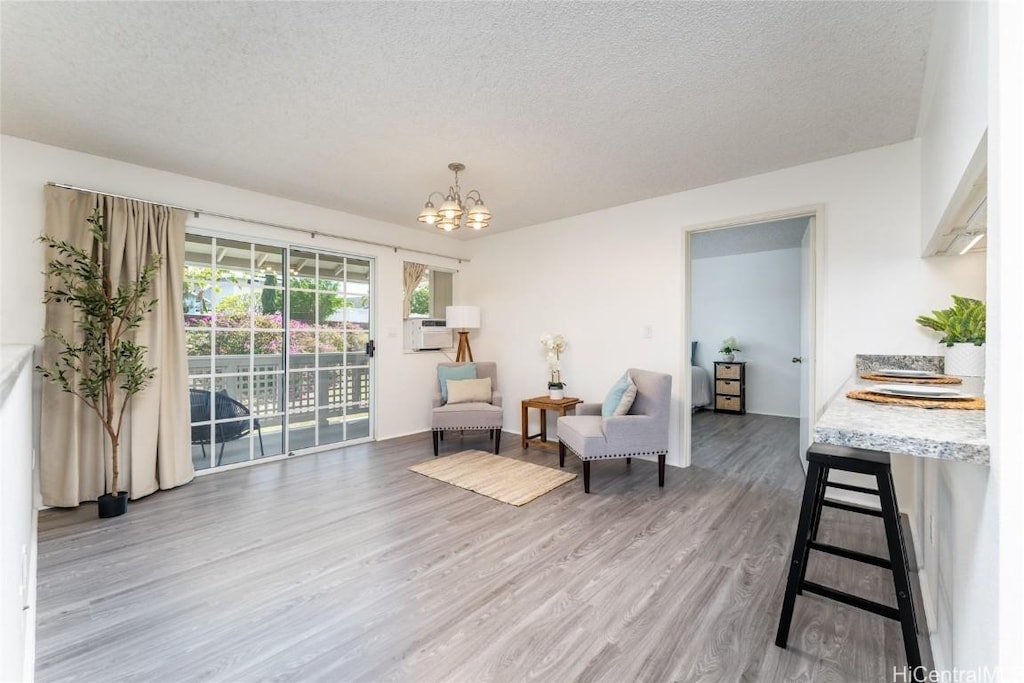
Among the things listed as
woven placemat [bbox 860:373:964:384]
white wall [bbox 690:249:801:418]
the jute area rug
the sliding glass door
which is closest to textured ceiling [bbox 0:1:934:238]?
the sliding glass door

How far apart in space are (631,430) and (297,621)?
246 cm

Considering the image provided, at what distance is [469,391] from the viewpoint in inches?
182

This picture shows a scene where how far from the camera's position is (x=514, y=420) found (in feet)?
17.2

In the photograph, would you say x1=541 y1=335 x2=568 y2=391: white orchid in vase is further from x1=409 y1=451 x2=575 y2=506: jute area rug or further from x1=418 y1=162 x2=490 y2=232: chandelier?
x1=418 y1=162 x2=490 y2=232: chandelier

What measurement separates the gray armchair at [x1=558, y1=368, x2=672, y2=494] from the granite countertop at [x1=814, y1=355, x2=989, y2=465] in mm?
1888

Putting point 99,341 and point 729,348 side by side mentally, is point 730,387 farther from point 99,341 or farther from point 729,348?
point 99,341

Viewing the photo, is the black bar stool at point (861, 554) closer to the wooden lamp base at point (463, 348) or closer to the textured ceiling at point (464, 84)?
the textured ceiling at point (464, 84)

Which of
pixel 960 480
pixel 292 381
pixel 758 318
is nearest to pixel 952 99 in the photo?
pixel 960 480

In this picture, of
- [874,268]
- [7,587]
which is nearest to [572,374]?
[874,268]

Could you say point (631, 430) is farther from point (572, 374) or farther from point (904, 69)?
point (904, 69)

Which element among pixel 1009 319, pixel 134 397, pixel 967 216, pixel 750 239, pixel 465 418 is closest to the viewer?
pixel 1009 319

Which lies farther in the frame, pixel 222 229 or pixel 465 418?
pixel 465 418

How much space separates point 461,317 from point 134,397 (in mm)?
3051

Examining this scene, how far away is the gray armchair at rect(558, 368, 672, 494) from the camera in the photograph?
3252 mm
